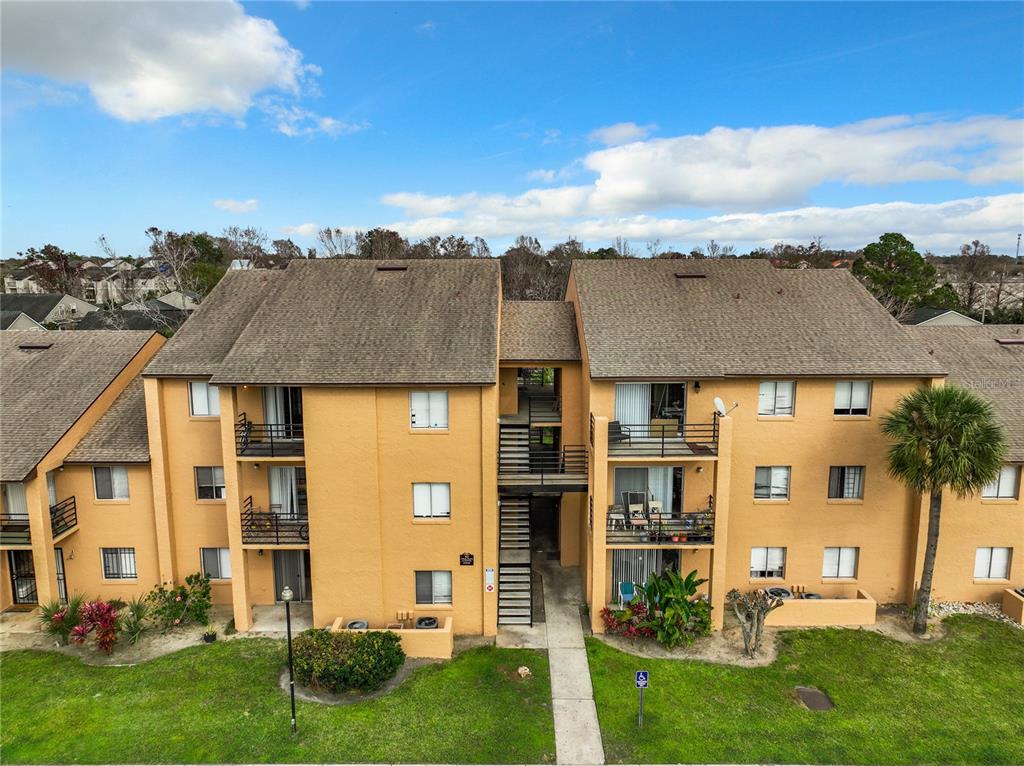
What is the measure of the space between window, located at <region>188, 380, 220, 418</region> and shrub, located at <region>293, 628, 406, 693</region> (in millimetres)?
8516

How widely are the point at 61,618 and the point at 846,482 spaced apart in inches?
1062

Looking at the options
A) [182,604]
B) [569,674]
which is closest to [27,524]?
[182,604]

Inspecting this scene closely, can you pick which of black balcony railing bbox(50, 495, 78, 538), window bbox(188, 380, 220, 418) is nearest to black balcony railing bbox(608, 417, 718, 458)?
window bbox(188, 380, 220, 418)

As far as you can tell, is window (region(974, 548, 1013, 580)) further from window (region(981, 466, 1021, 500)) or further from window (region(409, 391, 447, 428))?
window (region(409, 391, 447, 428))

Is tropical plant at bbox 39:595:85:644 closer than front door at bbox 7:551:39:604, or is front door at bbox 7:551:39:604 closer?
tropical plant at bbox 39:595:85:644

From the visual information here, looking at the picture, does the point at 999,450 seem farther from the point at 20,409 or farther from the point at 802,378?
the point at 20,409

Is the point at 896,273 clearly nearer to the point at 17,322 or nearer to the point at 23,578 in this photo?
the point at 23,578

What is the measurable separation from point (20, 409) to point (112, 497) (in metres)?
4.87

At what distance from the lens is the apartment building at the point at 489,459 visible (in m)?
19.0

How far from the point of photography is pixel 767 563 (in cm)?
2106

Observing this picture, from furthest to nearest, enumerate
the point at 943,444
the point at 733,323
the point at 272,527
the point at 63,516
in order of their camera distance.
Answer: the point at 733,323 < the point at 63,516 < the point at 272,527 < the point at 943,444

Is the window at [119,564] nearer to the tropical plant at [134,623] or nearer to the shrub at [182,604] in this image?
the shrub at [182,604]

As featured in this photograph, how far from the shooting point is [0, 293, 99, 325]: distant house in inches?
2635

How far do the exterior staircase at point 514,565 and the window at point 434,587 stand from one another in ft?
6.37
